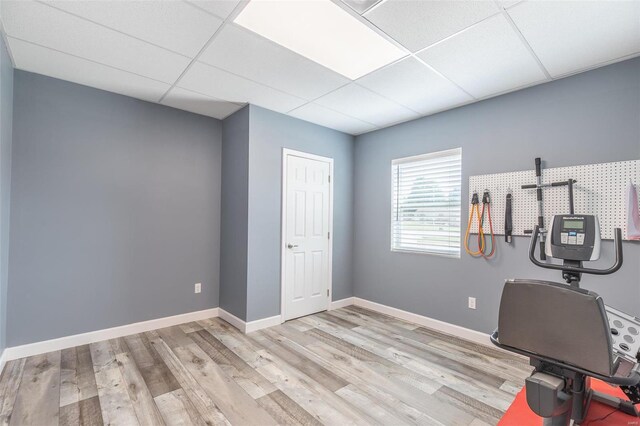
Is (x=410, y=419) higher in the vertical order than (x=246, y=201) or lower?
lower

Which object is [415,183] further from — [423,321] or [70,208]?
[70,208]

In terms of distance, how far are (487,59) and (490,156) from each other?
41.8 inches

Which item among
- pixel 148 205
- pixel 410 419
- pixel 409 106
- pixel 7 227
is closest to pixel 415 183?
pixel 409 106

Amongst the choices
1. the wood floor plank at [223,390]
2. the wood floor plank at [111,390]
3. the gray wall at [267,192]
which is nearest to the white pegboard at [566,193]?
the gray wall at [267,192]

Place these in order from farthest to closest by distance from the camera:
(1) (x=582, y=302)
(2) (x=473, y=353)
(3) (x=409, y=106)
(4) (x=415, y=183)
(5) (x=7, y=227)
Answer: (4) (x=415, y=183) → (3) (x=409, y=106) → (2) (x=473, y=353) → (5) (x=7, y=227) → (1) (x=582, y=302)

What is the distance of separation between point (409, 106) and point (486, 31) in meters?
1.34

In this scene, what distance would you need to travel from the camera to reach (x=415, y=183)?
3867 millimetres

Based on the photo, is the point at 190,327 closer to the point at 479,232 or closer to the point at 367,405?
the point at 367,405

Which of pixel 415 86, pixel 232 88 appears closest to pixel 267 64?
pixel 232 88

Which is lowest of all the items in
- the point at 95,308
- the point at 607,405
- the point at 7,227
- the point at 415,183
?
the point at 95,308

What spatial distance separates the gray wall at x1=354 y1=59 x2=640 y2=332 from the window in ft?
0.33

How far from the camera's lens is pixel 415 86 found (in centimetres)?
291

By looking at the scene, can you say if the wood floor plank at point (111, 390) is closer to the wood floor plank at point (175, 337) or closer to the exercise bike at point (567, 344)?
the wood floor plank at point (175, 337)

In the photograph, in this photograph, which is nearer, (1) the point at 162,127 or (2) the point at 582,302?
(2) the point at 582,302
